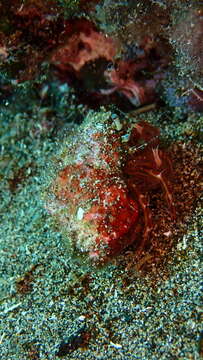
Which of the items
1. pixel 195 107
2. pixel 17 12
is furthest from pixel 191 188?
pixel 17 12

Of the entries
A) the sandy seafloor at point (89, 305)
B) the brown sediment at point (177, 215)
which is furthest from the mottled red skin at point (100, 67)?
the sandy seafloor at point (89, 305)

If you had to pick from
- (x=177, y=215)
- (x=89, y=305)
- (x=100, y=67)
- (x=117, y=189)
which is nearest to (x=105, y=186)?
(x=117, y=189)

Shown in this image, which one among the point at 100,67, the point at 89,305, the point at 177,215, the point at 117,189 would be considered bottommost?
the point at 89,305

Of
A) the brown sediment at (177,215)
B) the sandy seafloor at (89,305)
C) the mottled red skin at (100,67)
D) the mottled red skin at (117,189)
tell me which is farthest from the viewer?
the mottled red skin at (100,67)

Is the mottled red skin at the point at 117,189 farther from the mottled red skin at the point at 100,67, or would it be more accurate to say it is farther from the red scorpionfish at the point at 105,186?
the mottled red skin at the point at 100,67

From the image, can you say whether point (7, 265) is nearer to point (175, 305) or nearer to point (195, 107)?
point (175, 305)

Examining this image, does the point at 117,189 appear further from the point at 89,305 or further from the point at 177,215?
the point at 89,305
